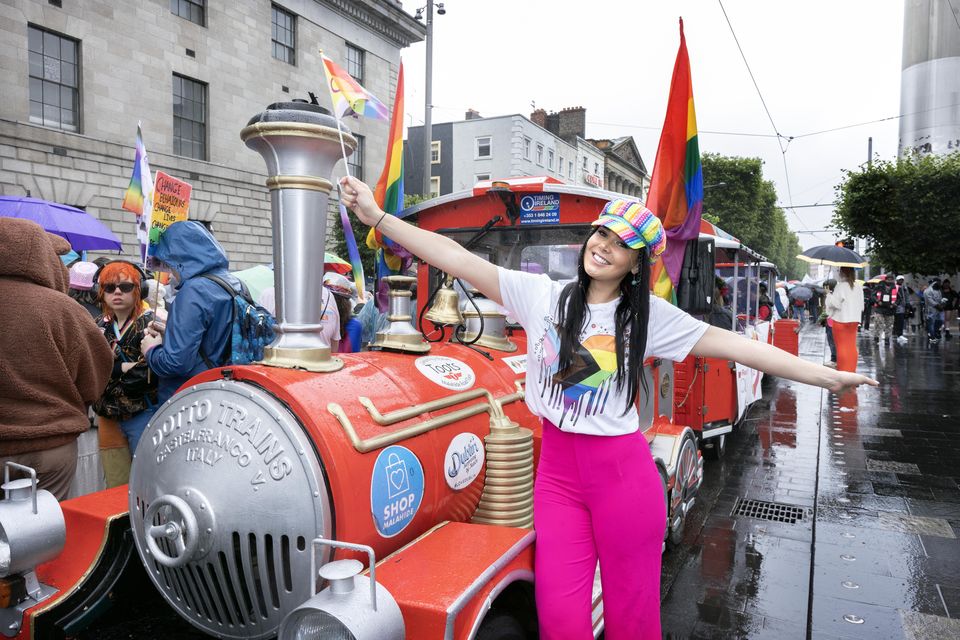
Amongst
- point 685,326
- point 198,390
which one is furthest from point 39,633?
point 685,326

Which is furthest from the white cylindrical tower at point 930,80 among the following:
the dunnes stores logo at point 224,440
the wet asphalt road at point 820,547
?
the dunnes stores logo at point 224,440

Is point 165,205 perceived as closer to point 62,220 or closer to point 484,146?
point 62,220

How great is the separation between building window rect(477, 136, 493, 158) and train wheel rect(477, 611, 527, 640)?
123 ft

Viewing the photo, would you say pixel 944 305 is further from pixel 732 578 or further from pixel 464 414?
pixel 464 414

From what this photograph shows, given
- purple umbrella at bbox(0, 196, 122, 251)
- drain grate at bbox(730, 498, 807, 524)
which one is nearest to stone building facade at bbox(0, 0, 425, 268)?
purple umbrella at bbox(0, 196, 122, 251)

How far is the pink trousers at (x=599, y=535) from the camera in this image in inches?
83.3

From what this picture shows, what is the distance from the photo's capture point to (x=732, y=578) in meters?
4.07

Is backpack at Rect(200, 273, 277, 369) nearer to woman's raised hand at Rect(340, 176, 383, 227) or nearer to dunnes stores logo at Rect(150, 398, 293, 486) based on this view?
dunnes stores logo at Rect(150, 398, 293, 486)

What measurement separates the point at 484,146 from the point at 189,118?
77.3 feet

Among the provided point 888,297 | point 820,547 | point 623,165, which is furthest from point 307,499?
point 623,165

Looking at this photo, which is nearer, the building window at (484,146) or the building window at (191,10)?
the building window at (191,10)

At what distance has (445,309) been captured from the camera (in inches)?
129

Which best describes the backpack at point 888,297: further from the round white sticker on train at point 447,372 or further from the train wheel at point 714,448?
the round white sticker on train at point 447,372

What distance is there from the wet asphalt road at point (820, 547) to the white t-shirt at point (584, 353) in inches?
65.7
